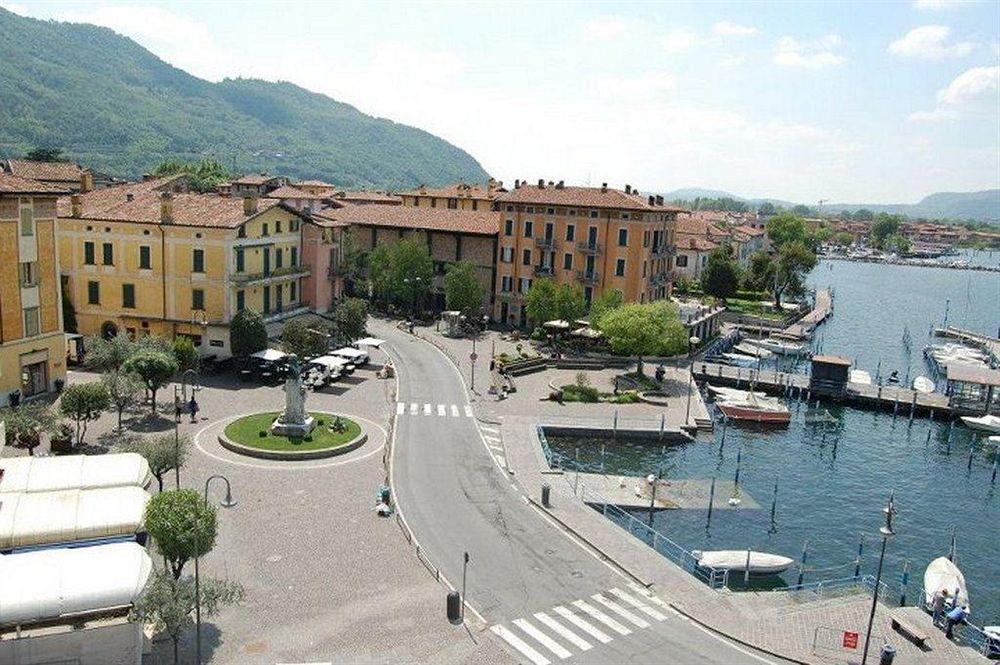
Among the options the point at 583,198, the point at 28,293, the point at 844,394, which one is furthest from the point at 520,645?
the point at 583,198

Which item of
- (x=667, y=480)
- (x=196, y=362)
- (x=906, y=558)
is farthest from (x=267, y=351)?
(x=906, y=558)

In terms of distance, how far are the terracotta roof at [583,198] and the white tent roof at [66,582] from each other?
57315 mm

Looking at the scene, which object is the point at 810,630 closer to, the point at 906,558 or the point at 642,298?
the point at 906,558

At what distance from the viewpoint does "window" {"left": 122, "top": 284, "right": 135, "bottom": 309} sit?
53503mm

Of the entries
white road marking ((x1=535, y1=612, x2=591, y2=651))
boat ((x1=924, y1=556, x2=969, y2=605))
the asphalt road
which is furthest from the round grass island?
boat ((x1=924, y1=556, x2=969, y2=605))

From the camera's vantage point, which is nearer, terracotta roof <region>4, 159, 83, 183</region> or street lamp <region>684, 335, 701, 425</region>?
street lamp <region>684, 335, 701, 425</region>

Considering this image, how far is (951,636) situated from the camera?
2559 centimetres

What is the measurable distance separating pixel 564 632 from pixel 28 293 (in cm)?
3500

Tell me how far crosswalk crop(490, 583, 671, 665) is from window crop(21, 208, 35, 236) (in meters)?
34.0

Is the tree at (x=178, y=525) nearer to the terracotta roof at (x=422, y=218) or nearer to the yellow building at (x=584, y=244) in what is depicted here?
the yellow building at (x=584, y=244)

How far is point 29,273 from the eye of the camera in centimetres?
4156

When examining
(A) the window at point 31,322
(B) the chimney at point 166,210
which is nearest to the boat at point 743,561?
(A) the window at point 31,322

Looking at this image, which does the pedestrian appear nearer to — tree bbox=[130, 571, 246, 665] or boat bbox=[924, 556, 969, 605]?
boat bbox=[924, 556, 969, 605]

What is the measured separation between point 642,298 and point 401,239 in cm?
2671
